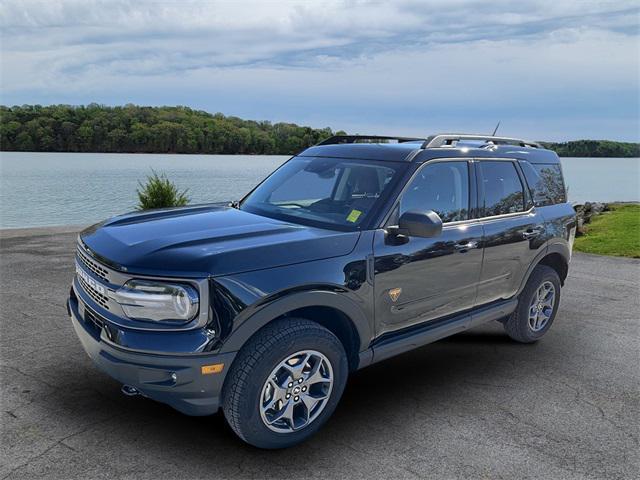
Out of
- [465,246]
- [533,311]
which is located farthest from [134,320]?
[533,311]

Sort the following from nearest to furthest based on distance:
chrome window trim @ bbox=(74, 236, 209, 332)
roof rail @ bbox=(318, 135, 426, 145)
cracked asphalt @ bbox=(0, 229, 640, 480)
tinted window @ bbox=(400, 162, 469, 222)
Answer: chrome window trim @ bbox=(74, 236, 209, 332) → cracked asphalt @ bbox=(0, 229, 640, 480) → tinted window @ bbox=(400, 162, 469, 222) → roof rail @ bbox=(318, 135, 426, 145)

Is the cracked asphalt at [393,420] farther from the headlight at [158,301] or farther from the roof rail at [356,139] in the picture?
the roof rail at [356,139]

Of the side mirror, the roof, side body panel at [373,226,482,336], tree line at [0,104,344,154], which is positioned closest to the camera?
the side mirror

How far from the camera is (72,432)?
349 cm

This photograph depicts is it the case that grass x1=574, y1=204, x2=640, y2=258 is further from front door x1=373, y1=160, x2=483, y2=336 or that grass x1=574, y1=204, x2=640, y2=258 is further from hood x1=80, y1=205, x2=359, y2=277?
hood x1=80, y1=205, x2=359, y2=277

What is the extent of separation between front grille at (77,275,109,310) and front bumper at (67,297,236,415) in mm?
294

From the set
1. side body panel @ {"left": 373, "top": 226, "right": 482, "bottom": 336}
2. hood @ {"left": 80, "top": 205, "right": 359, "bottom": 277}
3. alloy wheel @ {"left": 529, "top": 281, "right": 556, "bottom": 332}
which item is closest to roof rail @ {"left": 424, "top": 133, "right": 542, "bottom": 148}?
side body panel @ {"left": 373, "top": 226, "right": 482, "bottom": 336}

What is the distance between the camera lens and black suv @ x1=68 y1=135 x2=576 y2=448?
3.01 m

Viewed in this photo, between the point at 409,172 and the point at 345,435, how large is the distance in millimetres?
1904

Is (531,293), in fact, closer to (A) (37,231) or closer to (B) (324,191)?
(B) (324,191)

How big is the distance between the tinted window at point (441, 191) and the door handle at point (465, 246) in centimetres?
21

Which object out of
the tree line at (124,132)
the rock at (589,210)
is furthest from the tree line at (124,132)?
the rock at (589,210)

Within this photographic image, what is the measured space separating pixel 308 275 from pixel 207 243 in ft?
2.07

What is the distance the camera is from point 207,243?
3.25m
